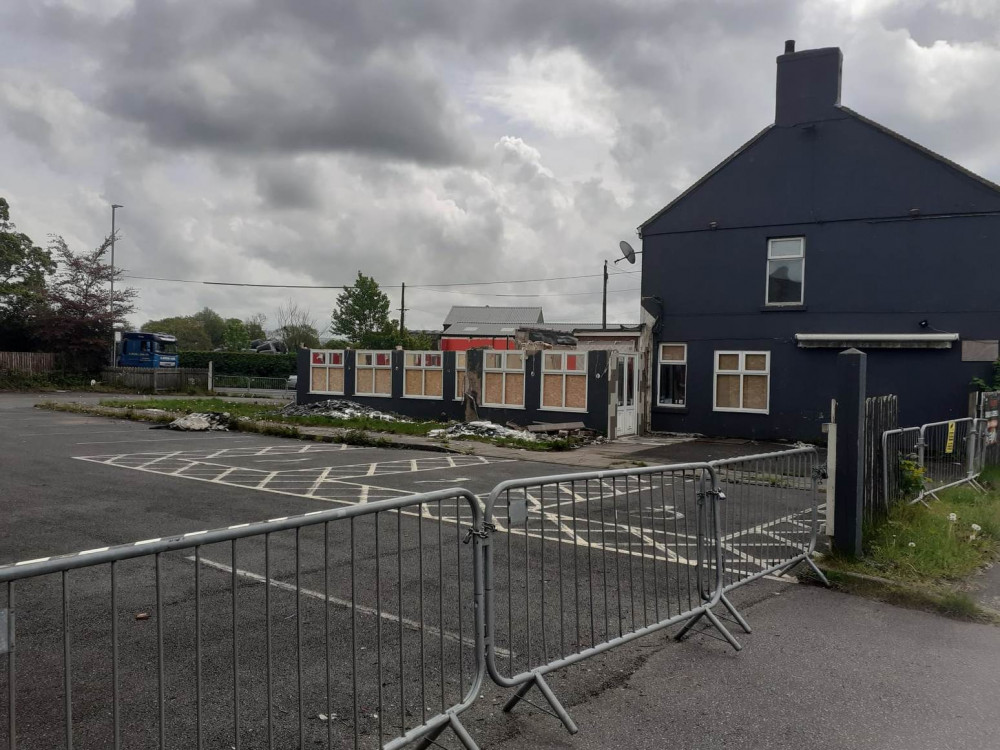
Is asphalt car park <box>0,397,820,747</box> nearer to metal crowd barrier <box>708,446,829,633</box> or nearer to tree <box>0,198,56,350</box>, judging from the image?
metal crowd barrier <box>708,446,829,633</box>

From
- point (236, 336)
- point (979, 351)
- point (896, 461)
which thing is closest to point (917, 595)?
point (896, 461)

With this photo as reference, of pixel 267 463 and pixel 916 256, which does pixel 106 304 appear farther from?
pixel 916 256

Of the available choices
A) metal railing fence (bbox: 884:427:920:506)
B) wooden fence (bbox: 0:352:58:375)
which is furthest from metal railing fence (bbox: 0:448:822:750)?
wooden fence (bbox: 0:352:58:375)

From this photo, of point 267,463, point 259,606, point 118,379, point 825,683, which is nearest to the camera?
point 825,683

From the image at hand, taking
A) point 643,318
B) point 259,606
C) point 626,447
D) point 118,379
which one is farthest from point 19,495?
point 118,379

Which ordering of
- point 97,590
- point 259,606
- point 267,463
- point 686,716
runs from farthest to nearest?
point 267,463, point 97,590, point 259,606, point 686,716

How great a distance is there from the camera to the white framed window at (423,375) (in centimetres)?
2414

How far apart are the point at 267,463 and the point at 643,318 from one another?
12243mm

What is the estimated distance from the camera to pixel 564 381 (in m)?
21.1

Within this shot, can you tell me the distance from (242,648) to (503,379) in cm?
1792

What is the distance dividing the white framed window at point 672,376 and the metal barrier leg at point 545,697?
18.4 m

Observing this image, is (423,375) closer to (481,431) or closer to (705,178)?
(481,431)

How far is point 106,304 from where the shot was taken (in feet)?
143

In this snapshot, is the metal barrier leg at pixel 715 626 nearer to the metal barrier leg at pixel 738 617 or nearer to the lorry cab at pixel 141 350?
the metal barrier leg at pixel 738 617
